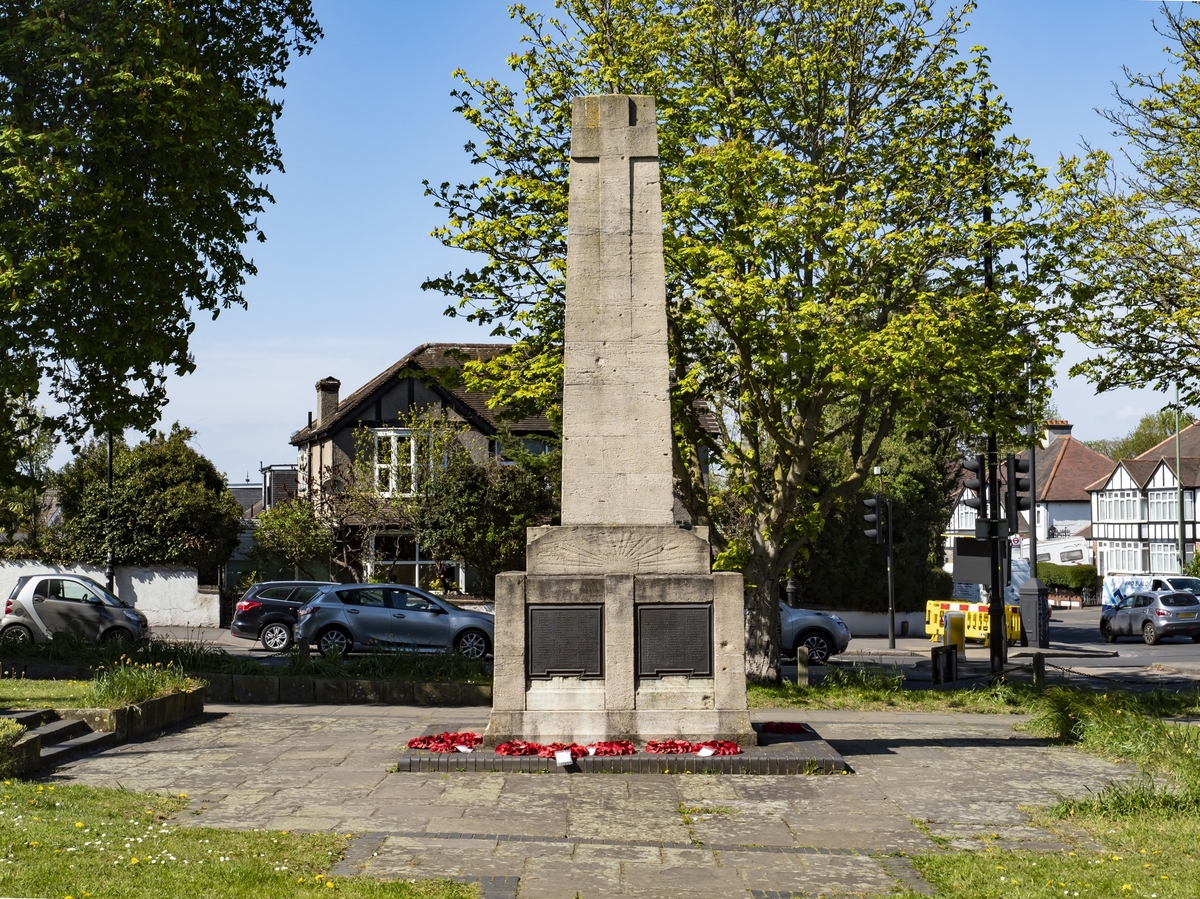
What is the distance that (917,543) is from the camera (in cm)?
4006

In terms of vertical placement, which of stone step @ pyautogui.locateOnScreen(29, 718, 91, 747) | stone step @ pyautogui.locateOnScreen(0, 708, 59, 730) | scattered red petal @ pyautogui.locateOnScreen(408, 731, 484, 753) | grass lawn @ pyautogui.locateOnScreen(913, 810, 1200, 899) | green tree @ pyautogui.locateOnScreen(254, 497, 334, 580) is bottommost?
grass lawn @ pyautogui.locateOnScreen(913, 810, 1200, 899)

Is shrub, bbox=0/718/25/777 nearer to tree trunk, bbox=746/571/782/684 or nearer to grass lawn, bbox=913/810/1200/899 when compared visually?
grass lawn, bbox=913/810/1200/899

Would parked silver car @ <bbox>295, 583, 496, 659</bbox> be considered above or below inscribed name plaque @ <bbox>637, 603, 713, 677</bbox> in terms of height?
below

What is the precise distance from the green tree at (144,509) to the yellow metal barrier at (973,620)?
21.4 m

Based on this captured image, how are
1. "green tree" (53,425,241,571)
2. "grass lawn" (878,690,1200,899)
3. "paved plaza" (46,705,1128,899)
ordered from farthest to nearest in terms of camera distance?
1. "green tree" (53,425,241,571)
2. "paved plaza" (46,705,1128,899)
3. "grass lawn" (878,690,1200,899)

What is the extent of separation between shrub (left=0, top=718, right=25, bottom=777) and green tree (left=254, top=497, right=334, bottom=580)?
2696 cm

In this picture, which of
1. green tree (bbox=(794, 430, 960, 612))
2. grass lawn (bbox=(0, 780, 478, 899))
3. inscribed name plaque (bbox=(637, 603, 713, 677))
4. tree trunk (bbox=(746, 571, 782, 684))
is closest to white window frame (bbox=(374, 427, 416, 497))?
green tree (bbox=(794, 430, 960, 612))

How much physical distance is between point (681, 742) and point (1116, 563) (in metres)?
69.2

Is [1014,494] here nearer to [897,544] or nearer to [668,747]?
[897,544]

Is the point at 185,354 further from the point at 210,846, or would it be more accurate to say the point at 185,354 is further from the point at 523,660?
the point at 210,846

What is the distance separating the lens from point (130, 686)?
13.8 metres

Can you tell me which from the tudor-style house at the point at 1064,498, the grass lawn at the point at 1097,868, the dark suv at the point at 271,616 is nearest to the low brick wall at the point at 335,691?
the grass lawn at the point at 1097,868

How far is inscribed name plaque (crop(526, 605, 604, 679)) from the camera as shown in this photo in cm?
1209

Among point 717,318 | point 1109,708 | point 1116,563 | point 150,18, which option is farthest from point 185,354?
point 1116,563
